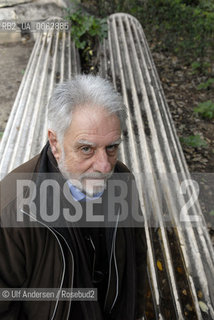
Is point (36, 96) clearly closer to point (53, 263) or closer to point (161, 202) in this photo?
point (161, 202)

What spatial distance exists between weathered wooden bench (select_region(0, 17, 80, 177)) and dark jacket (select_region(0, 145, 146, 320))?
4.05 ft

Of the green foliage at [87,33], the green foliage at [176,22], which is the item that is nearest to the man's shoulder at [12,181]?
the green foliage at [87,33]

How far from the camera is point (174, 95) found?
5.46 metres

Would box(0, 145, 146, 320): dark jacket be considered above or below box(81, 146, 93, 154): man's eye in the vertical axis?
below

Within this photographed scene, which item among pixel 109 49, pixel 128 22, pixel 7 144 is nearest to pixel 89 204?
pixel 7 144

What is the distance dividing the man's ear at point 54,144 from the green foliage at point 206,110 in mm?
3733

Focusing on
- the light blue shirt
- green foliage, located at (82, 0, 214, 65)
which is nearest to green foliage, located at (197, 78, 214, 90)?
green foliage, located at (82, 0, 214, 65)

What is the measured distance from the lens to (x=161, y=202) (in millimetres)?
2762

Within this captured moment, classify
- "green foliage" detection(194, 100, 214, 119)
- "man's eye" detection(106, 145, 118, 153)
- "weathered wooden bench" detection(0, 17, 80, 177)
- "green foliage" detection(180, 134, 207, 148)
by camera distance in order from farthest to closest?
"green foliage" detection(194, 100, 214, 119) < "green foliage" detection(180, 134, 207, 148) < "weathered wooden bench" detection(0, 17, 80, 177) < "man's eye" detection(106, 145, 118, 153)

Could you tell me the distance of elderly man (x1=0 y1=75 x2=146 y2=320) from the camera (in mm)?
1520

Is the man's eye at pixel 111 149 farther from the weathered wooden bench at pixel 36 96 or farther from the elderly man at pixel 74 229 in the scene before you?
the weathered wooden bench at pixel 36 96

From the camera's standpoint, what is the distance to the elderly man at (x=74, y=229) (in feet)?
4.99

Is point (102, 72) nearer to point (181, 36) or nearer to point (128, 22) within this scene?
point (128, 22)

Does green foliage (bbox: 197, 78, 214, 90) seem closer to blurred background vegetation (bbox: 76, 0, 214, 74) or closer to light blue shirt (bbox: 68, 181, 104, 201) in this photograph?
blurred background vegetation (bbox: 76, 0, 214, 74)
